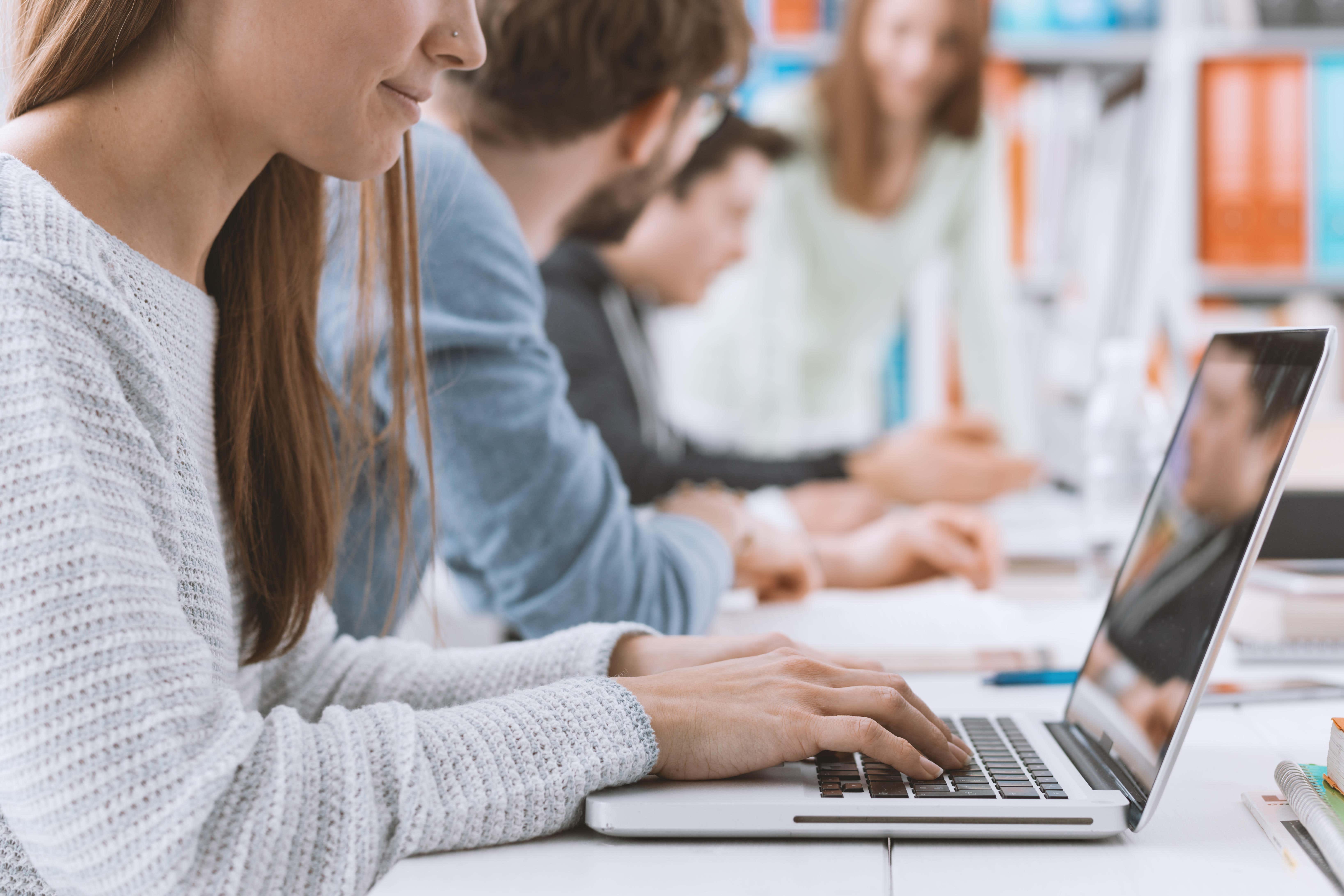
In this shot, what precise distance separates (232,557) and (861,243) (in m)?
2.29

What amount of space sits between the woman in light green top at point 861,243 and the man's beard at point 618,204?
1349 millimetres

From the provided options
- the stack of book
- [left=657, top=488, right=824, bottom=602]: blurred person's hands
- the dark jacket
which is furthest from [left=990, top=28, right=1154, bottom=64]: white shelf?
the stack of book

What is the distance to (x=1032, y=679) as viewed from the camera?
0.88m

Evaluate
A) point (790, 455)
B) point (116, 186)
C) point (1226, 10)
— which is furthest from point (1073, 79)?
point (116, 186)

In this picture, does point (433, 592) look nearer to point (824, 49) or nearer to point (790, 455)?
point (790, 455)

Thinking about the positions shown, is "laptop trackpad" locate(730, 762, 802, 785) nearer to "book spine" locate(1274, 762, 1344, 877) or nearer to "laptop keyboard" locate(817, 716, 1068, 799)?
"laptop keyboard" locate(817, 716, 1068, 799)

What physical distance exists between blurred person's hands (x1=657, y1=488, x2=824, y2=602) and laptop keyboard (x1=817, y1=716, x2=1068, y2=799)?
59cm

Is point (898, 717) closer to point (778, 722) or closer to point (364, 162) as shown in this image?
point (778, 722)

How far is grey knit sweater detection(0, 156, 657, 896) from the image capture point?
1.47 ft

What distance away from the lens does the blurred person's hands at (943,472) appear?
1.94 metres

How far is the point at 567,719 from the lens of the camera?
1.85 ft

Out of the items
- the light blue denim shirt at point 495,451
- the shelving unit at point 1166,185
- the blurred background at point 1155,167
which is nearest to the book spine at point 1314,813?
the light blue denim shirt at point 495,451

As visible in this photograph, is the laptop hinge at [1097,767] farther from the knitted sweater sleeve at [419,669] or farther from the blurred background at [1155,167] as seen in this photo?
the blurred background at [1155,167]

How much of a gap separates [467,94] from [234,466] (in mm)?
490
